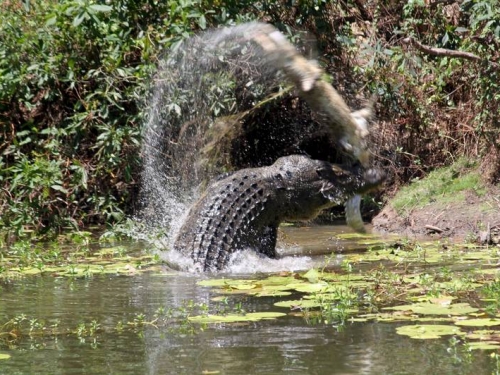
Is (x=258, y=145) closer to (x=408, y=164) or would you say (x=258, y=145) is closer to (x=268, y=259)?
(x=408, y=164)

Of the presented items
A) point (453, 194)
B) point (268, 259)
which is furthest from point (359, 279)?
point (453, 194)

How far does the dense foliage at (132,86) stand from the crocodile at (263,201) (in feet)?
7.49

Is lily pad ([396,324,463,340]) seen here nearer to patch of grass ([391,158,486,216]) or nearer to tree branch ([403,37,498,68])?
patch of grass ([391,158,486,216])

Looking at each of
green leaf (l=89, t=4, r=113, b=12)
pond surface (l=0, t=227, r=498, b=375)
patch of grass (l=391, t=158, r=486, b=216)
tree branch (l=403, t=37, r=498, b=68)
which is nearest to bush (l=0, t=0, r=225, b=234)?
green leaf (l=89, t=4, r=113, b=12)

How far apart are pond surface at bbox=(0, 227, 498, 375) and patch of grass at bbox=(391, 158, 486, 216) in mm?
4256

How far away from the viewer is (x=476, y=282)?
6.37 meters

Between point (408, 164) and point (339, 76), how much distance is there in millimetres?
1289

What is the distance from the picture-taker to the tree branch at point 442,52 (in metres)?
10.2

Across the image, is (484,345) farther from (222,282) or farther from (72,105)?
(72,105)

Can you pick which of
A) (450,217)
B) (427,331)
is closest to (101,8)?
(450,217)

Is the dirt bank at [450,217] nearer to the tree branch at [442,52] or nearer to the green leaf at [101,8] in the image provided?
the tree branch at [442,52]

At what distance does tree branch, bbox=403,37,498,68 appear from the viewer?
33.4 feet


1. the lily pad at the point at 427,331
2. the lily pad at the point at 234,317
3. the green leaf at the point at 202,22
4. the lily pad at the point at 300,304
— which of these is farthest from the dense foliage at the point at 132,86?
the lily pad at the point at 427,331

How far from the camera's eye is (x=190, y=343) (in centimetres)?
507
